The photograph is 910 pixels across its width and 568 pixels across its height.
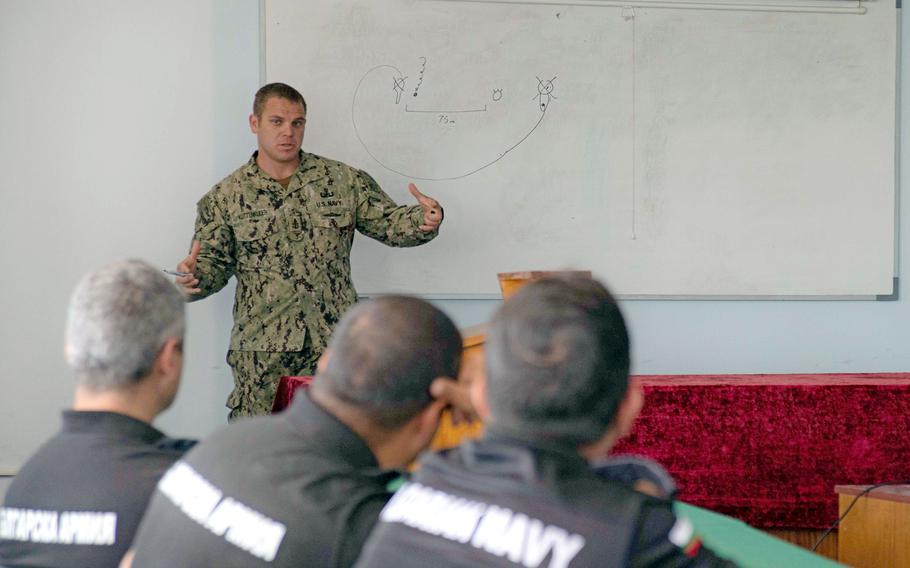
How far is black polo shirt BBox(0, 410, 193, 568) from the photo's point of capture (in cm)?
133

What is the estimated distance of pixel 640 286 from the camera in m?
4.40

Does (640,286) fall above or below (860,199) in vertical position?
below

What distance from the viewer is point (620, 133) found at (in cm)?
438

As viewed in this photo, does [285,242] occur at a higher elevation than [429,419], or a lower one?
higher

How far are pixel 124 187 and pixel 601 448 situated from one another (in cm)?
356

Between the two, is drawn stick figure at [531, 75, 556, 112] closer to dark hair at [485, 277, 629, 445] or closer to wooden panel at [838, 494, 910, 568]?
wooden panel at [838, 494, 910, 568]

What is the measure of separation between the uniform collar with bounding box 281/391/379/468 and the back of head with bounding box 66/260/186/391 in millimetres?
349

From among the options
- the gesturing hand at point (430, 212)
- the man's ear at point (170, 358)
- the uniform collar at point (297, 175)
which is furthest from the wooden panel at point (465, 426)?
the uniform collar at point (297, 175)

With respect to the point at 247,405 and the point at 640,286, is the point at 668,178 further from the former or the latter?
the point at 247,405

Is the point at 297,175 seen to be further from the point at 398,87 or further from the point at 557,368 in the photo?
the point at 557,368

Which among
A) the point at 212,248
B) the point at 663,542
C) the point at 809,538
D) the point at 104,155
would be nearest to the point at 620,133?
the point at 212,248

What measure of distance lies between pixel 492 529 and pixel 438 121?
11.4 feet

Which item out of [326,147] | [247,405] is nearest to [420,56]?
[326,147]

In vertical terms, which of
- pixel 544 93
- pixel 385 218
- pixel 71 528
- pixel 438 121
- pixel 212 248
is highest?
pixel 544 93
